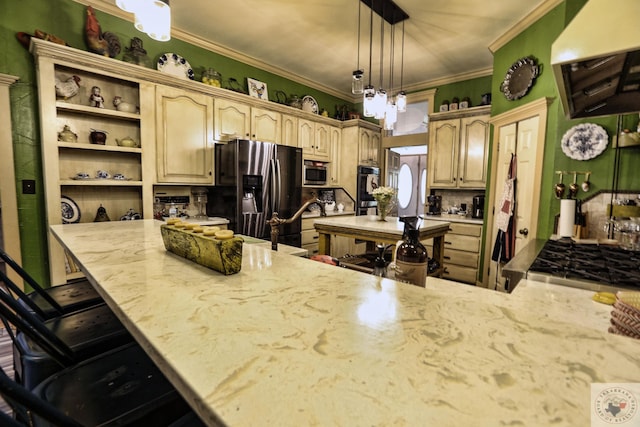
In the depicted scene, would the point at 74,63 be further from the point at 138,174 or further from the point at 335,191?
the point at 335,191

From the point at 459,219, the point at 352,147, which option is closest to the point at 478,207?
the point at 459,219

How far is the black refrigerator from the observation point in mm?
3322

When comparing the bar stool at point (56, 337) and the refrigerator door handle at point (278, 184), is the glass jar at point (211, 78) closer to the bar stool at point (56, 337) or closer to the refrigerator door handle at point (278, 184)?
the refrigerator door handle at point (278, 184)

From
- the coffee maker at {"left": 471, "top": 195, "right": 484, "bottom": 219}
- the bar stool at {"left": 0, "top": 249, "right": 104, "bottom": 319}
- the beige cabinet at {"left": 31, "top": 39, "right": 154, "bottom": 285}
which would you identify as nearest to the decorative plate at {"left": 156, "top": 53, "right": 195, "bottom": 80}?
the beige cabinet at {"left": 31, "top": 39, "right": 154, "bottom": 285}

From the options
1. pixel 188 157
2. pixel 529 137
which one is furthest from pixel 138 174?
pixel 529 137

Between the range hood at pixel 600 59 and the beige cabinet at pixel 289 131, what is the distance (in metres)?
3.14

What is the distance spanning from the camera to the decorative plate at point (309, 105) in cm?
451

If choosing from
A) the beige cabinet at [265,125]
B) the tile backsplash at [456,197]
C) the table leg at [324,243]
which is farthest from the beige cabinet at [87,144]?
the tile backsplash at [456,197]

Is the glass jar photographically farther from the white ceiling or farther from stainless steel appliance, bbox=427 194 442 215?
stainless steel appliance, bbox=427 194 442 215

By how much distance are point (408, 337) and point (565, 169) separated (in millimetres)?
2670

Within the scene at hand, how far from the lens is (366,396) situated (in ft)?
1.19

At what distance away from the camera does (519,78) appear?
299 cm

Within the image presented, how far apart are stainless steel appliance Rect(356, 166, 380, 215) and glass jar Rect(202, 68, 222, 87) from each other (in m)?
2.53

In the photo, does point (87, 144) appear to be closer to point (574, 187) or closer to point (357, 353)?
point (357, 353)
